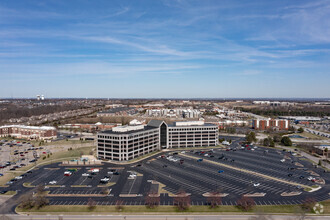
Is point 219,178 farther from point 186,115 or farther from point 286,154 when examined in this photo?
point 186,115

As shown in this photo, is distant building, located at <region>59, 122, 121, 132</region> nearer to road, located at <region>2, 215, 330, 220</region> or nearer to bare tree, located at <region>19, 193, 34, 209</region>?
bare tree, located at <region>19, 193, 34, 209</region>

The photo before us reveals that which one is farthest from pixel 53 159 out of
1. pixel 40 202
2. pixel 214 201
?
pixel 214 201

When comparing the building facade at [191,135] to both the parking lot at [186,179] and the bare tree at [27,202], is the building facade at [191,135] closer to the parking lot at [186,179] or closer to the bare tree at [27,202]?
the parking lot at [186,179]

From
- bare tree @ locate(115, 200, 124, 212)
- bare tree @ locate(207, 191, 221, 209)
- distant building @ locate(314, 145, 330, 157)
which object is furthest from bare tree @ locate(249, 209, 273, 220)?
distant building @ locate(314, 145, 330, 157)

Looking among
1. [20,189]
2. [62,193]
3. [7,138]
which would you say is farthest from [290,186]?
[7,138]

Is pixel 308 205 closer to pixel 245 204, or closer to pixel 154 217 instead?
pixel 245 204

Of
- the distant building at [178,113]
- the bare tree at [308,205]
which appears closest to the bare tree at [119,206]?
the bare tree at [308,205]
